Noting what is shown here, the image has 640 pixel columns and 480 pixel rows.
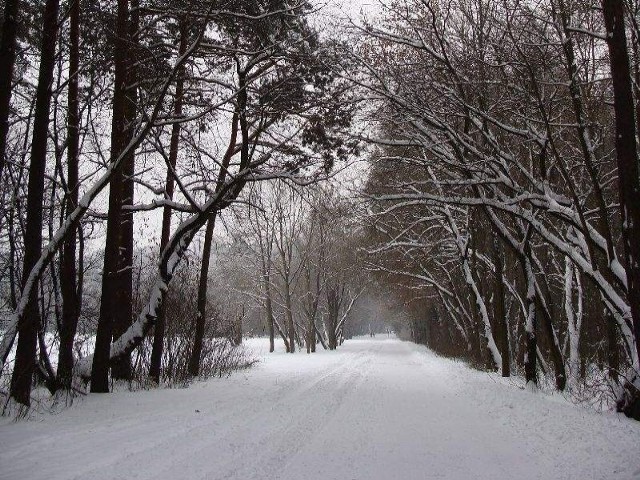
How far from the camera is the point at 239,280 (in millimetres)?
40500

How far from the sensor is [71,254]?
884cm

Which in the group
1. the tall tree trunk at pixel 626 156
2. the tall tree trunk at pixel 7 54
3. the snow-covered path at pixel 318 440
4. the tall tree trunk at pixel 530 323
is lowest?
the snow-covered path at pixel 318 440

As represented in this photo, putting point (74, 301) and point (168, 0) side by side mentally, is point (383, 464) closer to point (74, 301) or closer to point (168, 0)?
point (74, 301)

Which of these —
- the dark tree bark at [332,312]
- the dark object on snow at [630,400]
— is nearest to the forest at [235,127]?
the dark object on snow at [630,400]

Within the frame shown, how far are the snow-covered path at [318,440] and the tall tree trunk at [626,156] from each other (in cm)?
170

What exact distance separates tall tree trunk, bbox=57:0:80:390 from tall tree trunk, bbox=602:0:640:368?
27.9 ft

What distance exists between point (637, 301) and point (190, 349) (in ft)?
38.2

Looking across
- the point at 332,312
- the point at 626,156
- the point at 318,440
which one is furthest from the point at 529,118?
the point at 332,312

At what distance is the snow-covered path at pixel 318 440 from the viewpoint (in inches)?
175

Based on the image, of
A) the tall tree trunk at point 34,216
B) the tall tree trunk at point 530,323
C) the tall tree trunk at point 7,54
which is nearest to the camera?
the tall tree trunk at point 7,54

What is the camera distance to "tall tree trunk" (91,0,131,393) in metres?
8.79

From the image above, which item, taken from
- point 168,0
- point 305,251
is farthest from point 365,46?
point 305,251

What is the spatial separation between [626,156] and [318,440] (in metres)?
5.01

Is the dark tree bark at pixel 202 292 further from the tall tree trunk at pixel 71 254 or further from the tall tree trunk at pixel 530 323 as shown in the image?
the tall tree trunk at pixel 530 323
